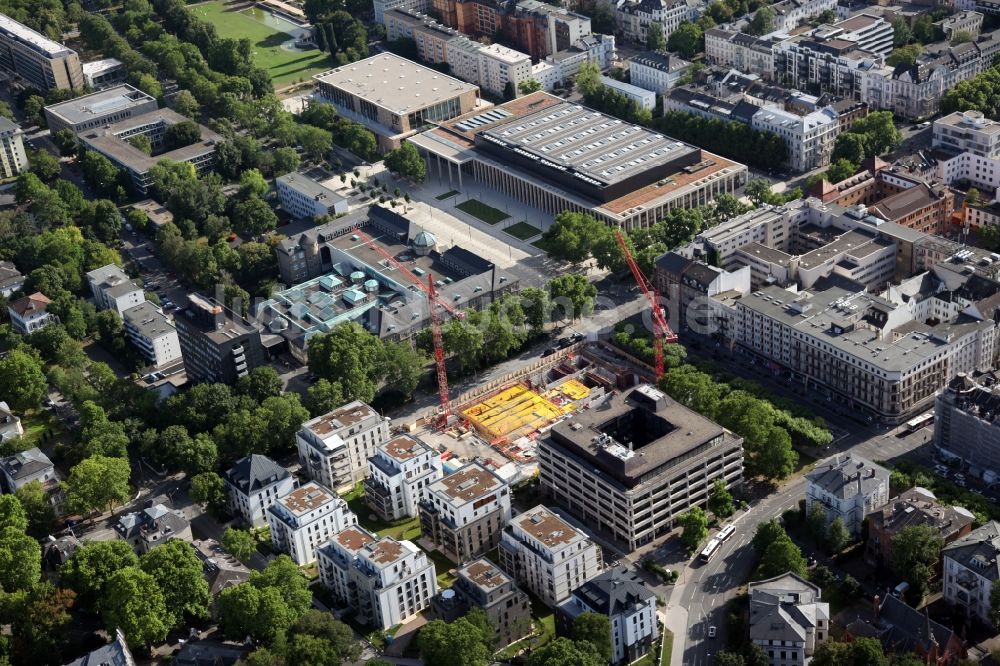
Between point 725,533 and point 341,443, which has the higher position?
point 341,443

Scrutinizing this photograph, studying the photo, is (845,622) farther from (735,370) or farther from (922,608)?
(735,370)

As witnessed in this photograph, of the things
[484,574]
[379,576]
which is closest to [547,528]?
[484,574]

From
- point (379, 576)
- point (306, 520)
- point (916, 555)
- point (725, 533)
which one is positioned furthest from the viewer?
point (725, 533)

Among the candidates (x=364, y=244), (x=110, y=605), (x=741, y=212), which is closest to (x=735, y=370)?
(x=741, y=212)

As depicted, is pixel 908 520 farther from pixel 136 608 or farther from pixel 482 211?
pixel 482 211

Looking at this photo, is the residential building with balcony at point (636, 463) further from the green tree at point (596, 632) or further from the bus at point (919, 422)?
the bus at point (919, 422)

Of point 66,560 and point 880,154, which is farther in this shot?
point 880,154
